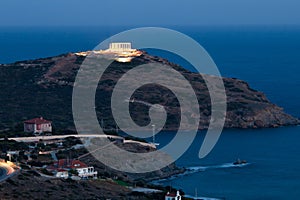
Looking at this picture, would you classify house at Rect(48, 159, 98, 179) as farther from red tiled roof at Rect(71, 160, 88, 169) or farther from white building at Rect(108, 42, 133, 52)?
white building at Rect(108, 42, 133, 52)

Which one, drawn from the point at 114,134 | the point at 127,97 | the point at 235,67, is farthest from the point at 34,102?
the point at 235,67

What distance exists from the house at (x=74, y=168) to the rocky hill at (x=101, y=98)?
23.9m

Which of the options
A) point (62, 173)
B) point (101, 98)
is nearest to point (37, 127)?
point (62, 173)

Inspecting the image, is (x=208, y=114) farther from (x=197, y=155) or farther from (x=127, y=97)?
(x=197, y=155)

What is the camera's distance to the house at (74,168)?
193 feet

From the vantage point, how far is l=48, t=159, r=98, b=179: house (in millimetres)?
58816

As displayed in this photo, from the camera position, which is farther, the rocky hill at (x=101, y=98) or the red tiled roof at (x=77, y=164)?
the rocky hill at (x=101, y=98)

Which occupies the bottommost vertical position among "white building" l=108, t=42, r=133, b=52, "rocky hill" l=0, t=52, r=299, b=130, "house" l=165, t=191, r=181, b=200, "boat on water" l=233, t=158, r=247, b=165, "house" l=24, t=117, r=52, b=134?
"house" l=165, t=191, r=181, b=200

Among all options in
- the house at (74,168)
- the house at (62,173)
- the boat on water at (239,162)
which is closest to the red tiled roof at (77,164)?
the house at (74,168)

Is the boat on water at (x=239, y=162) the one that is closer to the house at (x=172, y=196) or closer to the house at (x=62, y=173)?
the house at (x=62, y=173)

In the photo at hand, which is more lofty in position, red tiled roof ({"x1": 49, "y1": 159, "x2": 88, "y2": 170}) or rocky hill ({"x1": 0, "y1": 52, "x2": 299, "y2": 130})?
rocky hill ({"x1": 0, "y1": 52, "x2": 299, "y2": 130})

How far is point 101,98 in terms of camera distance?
100 m

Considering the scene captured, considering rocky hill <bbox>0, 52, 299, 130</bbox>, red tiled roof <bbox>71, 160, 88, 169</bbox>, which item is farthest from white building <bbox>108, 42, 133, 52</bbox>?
red tiled roof <bbox>71, 160, 88, 169</bbox>

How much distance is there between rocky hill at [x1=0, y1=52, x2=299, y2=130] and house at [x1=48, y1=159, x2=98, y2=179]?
23.9 meters
